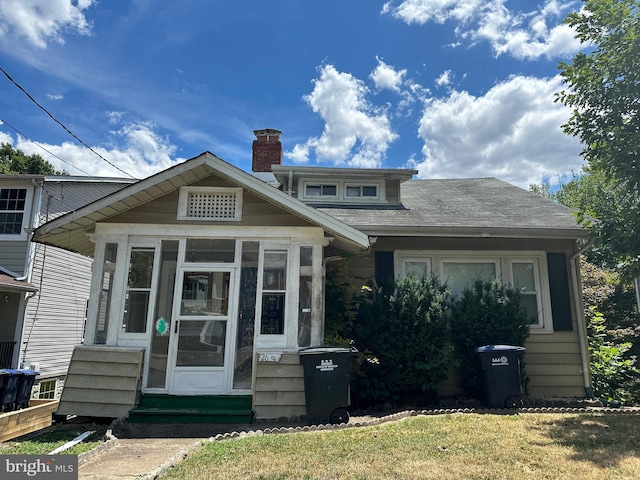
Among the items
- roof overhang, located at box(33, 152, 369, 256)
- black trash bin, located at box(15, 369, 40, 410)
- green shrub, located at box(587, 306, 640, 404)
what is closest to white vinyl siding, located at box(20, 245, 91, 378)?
black trash bin, located at box(15, 369, 40, 410)

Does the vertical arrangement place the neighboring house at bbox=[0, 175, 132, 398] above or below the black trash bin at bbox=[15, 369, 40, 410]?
above

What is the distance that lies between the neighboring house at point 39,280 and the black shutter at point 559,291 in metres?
12.4

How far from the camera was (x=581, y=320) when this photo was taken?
793cm

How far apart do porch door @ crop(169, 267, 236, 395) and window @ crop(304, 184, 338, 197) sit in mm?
4530

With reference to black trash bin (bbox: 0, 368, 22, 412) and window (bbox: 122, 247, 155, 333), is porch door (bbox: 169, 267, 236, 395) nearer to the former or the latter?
window (bbox: 122, 247, 155, 333)

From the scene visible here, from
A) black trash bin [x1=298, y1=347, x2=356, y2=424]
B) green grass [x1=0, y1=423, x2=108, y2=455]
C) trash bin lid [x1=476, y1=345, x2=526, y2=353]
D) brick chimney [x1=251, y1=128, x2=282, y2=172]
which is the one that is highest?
brick chimney [x1=251, y1=128, x2=282, y2=172]

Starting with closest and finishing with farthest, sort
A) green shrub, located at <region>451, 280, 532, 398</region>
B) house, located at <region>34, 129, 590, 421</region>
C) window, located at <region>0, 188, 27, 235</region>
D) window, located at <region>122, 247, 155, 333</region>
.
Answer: house, located at <region>34, 129, 590, 421</region> < window, located at <region>122, 247, 155, 333</region> < green shrub, located at <region>451, 280, 532, 398</region> < window, located at <region>0, 188, 27, 235</region>

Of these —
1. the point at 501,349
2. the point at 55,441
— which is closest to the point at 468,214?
the point at 501,349

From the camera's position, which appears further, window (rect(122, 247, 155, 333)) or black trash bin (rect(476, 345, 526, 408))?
black trash bin (rect(476, 345, 526, 408))

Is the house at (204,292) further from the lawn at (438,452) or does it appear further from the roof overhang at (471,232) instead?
the lawn at (438,452)

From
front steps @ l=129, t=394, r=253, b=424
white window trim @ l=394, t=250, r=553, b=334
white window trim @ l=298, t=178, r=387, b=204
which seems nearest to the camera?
front steps @ l=129, t=394, r=253, b=424

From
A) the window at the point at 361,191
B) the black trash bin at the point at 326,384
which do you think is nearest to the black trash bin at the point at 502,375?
the black trash bin at the point at 326,384

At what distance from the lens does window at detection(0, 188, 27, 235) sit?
11.9 m

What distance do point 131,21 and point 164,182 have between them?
5544mm
